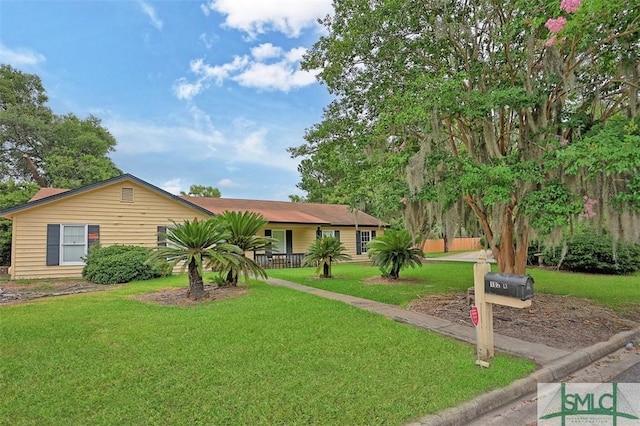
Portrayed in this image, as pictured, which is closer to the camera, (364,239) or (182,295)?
(182,295)

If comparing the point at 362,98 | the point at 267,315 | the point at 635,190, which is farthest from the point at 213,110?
the point at 635,190

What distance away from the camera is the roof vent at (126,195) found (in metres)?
13.0

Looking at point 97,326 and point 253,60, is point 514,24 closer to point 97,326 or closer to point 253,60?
point 97,326

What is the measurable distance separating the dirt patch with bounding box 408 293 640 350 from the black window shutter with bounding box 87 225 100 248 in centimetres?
1111

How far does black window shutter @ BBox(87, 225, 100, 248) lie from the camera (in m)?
12.5

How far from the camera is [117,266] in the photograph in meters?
10.7

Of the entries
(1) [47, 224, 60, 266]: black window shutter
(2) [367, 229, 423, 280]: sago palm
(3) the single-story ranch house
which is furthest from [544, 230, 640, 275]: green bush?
(1) [47, 224, 60, 266]: black window shutter

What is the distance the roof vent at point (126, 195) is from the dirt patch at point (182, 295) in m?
6.11

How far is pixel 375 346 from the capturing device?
14.7 feet

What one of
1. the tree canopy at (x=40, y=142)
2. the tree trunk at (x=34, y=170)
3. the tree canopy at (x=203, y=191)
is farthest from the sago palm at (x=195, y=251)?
the tree canopy at (x=203, y=191)

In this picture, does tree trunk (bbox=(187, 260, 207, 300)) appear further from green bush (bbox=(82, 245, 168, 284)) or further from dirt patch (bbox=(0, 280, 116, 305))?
dirt patch (bbox=(0, 280, 116, 305))

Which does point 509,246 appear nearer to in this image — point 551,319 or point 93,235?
point 551,319

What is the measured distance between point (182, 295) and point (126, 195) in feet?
23.7

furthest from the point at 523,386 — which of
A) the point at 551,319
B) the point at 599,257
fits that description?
the point at 599,257
